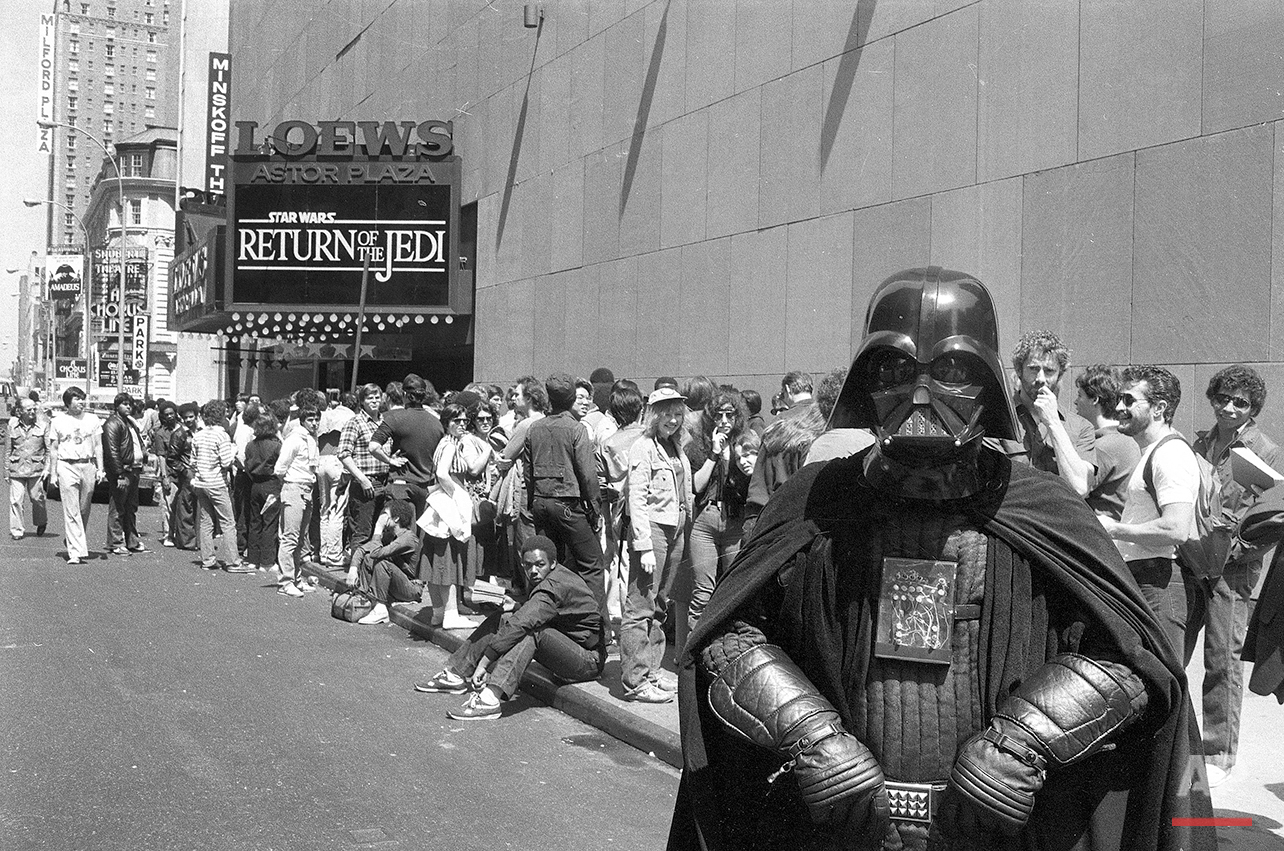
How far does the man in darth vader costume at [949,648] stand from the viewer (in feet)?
8.29

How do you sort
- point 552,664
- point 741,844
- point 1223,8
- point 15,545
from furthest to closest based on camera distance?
point 15,545
point 1223,8
point 552,664
point 741,844

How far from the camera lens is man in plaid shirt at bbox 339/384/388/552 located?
1240 centimetres

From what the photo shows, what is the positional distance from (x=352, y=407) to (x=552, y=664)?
7596 millimetres

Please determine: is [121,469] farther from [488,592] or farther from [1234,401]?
[1234,401]

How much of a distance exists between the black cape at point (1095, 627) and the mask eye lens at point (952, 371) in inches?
7.8

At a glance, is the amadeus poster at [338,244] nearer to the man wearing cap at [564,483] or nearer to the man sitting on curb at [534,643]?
the man wearing cap at [564,483]

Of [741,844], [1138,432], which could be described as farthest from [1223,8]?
[741,844]

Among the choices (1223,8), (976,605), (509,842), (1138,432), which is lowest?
(509,842)

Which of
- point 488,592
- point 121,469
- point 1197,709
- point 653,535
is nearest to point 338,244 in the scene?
point 121,469

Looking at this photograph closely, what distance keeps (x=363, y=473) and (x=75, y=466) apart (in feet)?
14.5

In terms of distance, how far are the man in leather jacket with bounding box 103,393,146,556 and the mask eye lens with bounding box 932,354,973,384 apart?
14708 millimetres

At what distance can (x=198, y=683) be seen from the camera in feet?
27.8

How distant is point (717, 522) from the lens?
784 cm

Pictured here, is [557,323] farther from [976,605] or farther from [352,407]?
[976,605]
